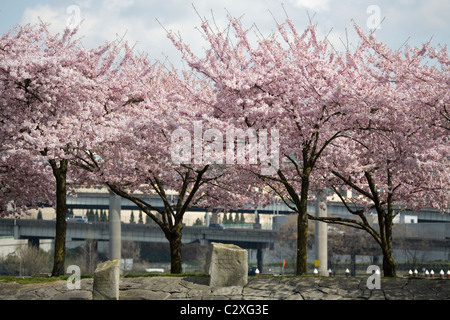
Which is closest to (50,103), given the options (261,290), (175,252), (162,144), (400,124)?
(162,144)

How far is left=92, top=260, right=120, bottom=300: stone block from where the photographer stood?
19031 millimetres

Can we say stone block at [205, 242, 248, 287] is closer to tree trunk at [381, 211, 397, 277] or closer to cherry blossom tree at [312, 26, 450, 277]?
cherry blossom tree at [312, 26, 450, 277]

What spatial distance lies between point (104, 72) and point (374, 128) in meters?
11.9

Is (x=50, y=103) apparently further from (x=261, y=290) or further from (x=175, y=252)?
(x=261, y=290)

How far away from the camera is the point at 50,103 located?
24.1 metres

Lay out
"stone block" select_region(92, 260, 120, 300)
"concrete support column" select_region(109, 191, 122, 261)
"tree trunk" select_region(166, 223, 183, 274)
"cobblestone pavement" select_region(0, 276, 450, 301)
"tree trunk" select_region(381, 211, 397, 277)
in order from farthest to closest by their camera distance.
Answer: "concrete support column" select_region(109, 191, 122, 261), "tree trunk" select_region(381, 211, 397, 277), "tree trunk" select_region(166, 223, 183, 274), "stone block" select_region(92, 260, 120, 300), "cobblestone pavement" select_region(0, 276, 450, 301)

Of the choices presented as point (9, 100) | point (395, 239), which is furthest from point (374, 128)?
point (395, 239)

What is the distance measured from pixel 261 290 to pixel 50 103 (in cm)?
1070

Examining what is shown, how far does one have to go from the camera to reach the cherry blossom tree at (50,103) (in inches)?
922

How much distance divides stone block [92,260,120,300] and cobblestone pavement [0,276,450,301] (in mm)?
648

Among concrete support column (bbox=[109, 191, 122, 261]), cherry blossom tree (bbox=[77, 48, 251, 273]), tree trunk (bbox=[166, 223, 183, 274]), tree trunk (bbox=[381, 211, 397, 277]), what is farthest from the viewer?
concrete support column (bbox=[109, 191, 122, 261])

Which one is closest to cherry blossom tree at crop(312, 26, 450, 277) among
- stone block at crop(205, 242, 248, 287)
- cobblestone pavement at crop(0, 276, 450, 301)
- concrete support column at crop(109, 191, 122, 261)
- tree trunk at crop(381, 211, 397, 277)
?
tree trunk at crop(381, 211, 397, 277)

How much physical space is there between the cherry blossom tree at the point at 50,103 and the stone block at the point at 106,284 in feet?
19.2

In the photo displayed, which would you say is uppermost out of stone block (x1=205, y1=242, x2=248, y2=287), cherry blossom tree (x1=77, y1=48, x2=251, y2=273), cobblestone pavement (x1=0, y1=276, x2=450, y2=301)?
cherry blossom tree (x1=77, y1=48, x2=251, y2=273)
